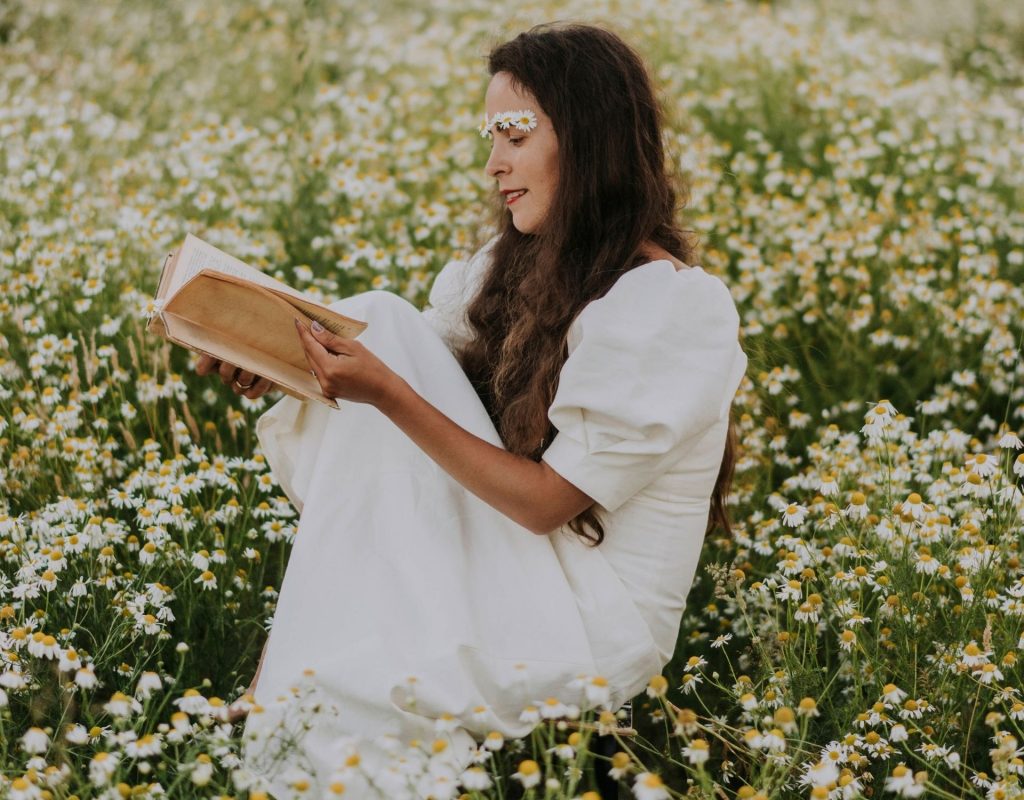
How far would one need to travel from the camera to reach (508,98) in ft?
7.61

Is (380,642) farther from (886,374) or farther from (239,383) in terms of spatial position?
(886,374)

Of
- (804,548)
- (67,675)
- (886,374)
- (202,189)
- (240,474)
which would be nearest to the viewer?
(67,675)

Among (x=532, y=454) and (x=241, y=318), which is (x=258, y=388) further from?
(x=532, y=454)

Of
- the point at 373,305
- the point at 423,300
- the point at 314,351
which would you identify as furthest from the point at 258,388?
the point at 423,300

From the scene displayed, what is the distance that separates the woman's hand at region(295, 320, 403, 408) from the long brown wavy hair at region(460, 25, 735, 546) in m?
0.31

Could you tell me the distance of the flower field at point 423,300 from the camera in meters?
2.12

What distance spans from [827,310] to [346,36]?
363 cm

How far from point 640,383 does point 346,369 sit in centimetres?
48

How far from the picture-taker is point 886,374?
3.61m

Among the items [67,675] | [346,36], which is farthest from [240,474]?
[346,36]

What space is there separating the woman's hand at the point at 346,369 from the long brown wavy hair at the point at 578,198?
12.3 inches

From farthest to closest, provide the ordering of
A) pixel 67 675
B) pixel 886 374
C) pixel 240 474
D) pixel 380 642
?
pixel 886 374
pixel 240 474
pixel 67 675
pixel 380 642

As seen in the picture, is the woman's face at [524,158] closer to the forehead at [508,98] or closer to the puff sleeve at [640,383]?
the forehead at [508,98]

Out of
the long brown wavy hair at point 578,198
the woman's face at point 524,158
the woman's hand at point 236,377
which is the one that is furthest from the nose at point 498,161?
the woman's hand at point 236,377
